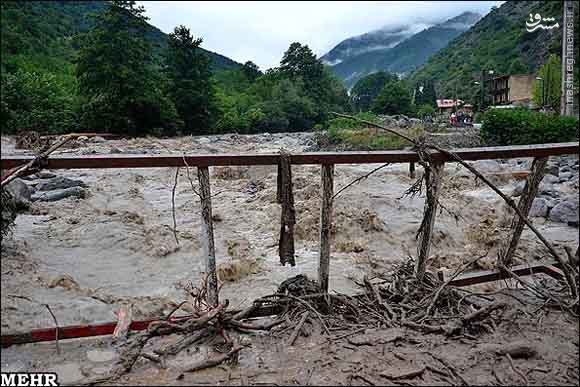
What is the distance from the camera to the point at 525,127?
6586mm

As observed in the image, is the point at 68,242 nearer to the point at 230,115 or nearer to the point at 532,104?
the point at 532,104

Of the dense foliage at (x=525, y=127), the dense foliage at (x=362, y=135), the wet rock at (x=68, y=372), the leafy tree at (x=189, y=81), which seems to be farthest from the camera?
the leafy tree at (x=189, y=81)

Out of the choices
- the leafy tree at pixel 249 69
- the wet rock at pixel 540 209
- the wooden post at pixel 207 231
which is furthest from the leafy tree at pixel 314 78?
the leafy tree at pixel 249 69

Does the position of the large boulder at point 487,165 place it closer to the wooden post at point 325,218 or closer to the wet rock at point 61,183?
the wet rock at point 61,183

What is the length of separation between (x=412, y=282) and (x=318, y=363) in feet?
3.69

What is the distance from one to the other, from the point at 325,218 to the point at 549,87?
3833 mm

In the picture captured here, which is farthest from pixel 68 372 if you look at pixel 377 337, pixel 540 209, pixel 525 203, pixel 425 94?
pixel 540 209

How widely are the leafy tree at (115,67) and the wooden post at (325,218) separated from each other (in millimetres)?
3165

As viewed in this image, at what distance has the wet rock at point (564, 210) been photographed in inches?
222

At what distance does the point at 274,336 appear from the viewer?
8.44 ft

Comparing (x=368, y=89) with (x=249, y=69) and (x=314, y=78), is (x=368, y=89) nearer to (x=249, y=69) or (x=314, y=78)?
(x=314, y=78)

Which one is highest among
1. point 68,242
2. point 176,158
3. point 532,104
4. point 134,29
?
point 134,29

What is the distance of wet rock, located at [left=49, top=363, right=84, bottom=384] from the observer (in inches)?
80.0

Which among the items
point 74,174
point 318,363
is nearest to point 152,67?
point 74,174
